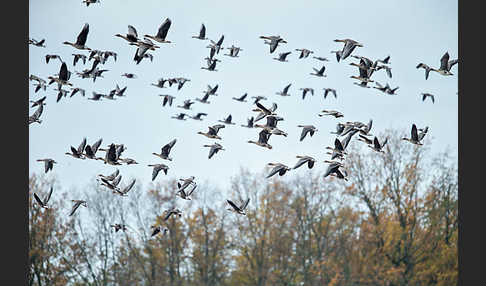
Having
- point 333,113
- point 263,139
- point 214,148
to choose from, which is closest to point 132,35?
point 263,139

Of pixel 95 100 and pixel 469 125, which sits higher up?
pixel 469 125

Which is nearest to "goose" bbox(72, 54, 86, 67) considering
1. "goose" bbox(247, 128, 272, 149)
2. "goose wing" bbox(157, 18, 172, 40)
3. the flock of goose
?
the flock of goose

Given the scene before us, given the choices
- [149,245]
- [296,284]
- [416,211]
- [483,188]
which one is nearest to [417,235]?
[416,211]

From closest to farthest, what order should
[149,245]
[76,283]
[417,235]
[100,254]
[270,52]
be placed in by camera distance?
[270,52], [417,235], [76,283], [100,254], [149,245]

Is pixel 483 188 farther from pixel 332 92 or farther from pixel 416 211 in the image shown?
pixel 332 92

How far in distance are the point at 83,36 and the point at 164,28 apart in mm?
2393

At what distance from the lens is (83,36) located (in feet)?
58.2

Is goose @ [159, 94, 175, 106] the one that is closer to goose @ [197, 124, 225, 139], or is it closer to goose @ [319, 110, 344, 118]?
goose @ [197, 124, 225, 139]

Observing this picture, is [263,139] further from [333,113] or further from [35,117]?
[35,117]

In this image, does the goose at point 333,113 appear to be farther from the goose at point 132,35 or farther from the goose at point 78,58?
the goose at point 78,58
